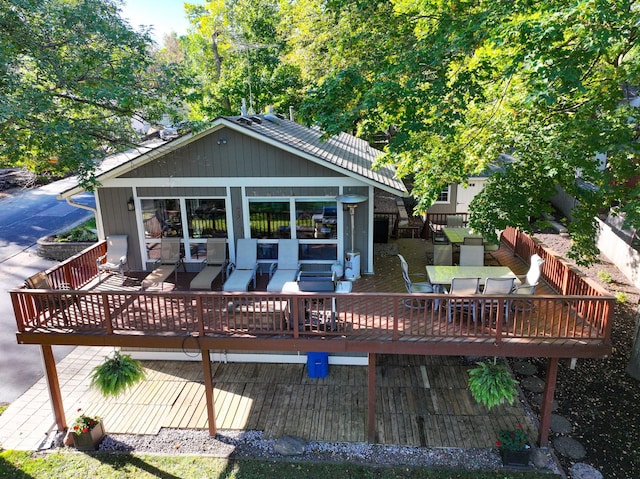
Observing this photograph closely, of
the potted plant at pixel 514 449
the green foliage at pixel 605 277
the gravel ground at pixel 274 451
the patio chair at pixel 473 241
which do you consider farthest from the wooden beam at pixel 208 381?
the green foliage at pixel 605 277

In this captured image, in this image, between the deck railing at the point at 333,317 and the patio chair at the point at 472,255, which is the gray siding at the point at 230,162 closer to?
the deck railing at the point at 333,317

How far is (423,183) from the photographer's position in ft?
34.1

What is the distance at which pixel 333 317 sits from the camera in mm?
7941

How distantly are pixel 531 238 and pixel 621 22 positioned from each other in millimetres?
5399

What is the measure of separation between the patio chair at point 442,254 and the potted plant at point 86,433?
8229 mm

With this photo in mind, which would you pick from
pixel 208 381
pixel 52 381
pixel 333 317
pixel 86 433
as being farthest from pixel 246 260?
pixel 86 433

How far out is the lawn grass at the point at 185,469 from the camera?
298 inches

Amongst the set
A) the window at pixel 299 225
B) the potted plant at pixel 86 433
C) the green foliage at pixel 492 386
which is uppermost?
the window at pixel 299 225

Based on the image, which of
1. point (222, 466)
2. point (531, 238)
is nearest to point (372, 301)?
point (222, 466)

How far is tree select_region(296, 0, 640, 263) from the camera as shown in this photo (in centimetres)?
767

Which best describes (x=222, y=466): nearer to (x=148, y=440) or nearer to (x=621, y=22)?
(x=148, y=440)

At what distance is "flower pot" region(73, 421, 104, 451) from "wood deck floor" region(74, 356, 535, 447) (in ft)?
1.32

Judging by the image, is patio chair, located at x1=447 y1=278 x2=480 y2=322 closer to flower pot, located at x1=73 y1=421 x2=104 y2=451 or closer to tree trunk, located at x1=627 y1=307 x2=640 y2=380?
tree trunk, located at x1=627 y1=307 x2=640 y2=380

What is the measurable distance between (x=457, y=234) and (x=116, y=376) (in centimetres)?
924
